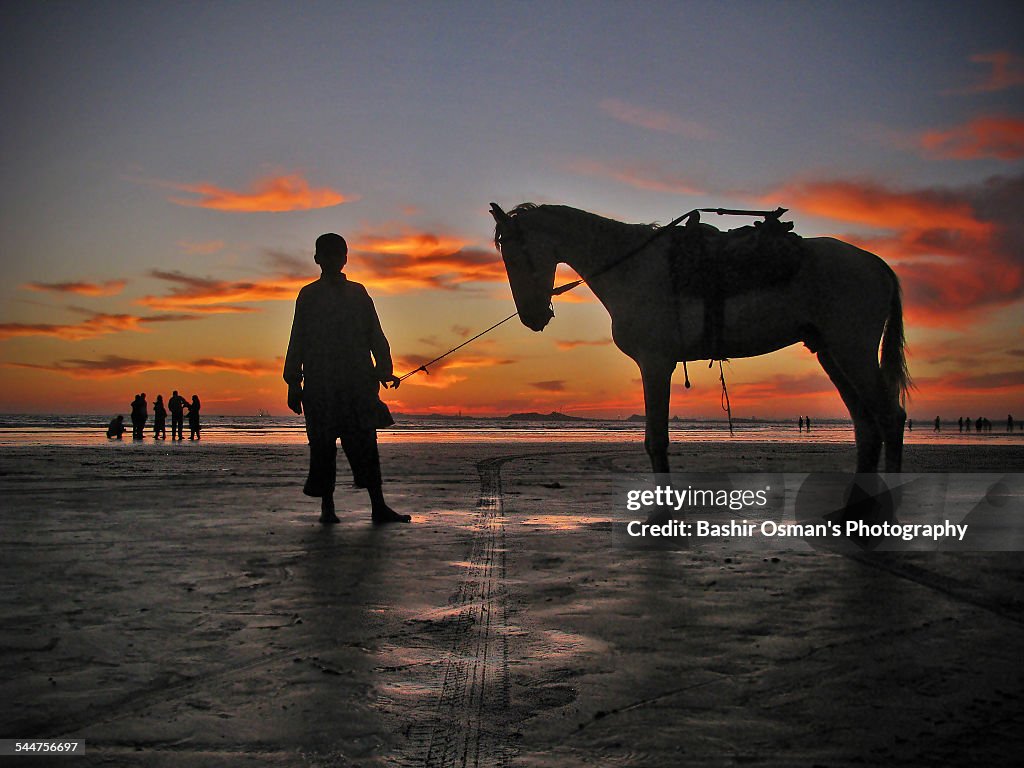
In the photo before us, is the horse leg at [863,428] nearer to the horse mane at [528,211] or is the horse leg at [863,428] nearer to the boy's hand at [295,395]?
the horse mane at [528,211]

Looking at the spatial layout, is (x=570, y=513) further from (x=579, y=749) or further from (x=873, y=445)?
(x=579, y=749)

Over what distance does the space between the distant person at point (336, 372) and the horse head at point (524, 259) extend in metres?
1.42

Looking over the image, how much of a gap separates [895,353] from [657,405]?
263cm

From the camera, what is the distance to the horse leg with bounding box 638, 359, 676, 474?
6.66 metres

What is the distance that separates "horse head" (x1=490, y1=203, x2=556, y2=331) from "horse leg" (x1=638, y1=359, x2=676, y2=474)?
4.37ft

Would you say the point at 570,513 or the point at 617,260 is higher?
the point at 617,260

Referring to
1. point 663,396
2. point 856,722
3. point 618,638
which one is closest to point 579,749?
point 856,722

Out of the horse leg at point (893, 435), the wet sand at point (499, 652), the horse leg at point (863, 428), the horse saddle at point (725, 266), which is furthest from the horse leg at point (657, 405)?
the horse leg at point (893, 435)

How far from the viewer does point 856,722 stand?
89.9 inches

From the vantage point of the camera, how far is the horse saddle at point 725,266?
6.80m

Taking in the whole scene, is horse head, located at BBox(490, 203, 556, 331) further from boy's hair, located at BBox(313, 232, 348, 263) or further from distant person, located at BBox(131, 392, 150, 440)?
distant person, located at BBox(131, 392, 150, 440)

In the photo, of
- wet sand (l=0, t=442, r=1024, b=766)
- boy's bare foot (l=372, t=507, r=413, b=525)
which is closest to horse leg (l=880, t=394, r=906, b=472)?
wet sand (l=0, t=442, r=1024, b=766)

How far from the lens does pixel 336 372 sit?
7.43 meters

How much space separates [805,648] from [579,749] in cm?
130
